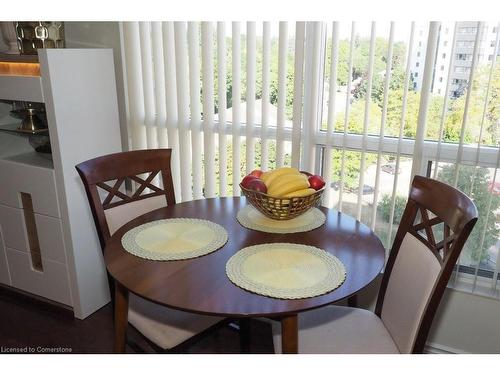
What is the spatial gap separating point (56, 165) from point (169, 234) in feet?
3.15

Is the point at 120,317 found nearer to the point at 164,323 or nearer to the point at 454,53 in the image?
the point at 164,323

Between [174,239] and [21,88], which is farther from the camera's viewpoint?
[21,88]

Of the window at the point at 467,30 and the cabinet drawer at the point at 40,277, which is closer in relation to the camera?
the window at the point at 467,30

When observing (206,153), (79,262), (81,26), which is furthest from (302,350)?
(81,26)

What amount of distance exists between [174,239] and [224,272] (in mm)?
287

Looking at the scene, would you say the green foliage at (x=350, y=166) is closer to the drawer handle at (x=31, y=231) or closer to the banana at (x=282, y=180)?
the banana at (x=282, y=180)

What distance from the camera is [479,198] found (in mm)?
1789

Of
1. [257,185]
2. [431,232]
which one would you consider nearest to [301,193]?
[257,185]

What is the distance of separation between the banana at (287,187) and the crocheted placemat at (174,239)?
23 cm

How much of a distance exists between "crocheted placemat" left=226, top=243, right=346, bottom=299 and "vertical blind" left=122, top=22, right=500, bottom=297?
0.74 m

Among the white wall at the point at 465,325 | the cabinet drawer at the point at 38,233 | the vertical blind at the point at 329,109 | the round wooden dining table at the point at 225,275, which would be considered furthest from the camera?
the cabinet drawer at the point at 38,233

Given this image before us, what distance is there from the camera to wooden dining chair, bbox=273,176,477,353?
49.2 inches

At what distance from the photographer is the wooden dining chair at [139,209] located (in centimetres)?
150

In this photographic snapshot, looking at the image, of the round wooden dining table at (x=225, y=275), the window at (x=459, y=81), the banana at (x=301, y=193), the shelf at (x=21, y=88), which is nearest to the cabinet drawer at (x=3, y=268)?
the shelf at (x=21, y=88)
